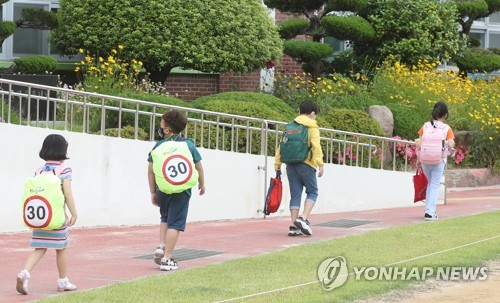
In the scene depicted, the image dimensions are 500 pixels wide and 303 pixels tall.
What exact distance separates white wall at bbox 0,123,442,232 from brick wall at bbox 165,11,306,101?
688cm

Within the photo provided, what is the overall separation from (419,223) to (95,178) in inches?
174

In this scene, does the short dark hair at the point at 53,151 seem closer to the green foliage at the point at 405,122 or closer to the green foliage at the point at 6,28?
the green foliage at the point at 6,28

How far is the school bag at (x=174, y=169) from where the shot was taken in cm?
1052

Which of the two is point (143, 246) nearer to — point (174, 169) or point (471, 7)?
point (174, 169)

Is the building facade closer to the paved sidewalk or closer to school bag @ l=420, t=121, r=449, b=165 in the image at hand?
the paved sidewalk

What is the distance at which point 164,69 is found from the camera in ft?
74.2

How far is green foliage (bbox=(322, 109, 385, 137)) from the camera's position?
2184cm

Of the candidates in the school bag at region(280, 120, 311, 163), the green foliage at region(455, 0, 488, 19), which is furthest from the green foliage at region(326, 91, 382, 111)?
the school bag at region(280, 120, 311, 163)

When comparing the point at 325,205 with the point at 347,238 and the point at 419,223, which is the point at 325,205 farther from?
the point at 347,238

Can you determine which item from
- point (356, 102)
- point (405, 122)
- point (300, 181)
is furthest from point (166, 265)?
point (405, 122)

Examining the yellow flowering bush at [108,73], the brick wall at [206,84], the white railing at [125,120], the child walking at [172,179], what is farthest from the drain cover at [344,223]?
the brick wall at [206,84]

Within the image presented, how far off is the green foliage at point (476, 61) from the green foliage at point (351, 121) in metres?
8.45

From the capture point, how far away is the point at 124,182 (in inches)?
581

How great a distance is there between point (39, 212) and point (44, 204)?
0.08 metres
